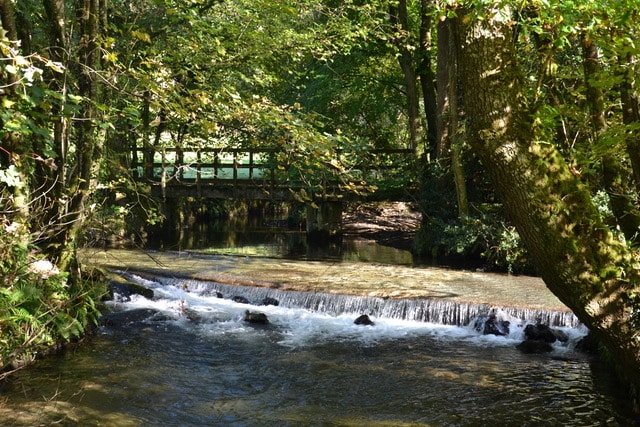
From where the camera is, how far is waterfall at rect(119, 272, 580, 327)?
11.2 m

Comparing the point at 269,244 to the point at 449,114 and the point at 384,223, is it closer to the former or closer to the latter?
the point at 384,223

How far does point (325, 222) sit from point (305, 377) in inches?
615

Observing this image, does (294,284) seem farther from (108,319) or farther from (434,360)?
(434,360)

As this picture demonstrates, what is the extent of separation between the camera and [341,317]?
12.1 metres

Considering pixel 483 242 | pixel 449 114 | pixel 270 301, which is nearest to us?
pixel 270 301

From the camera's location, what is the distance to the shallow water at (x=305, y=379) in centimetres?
700

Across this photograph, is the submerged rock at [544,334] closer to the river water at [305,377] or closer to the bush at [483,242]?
the river water at [305,377]

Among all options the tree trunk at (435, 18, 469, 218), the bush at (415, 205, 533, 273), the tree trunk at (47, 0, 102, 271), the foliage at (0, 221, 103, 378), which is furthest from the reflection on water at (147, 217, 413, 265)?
the foliage at (0, 221, 103, 378)

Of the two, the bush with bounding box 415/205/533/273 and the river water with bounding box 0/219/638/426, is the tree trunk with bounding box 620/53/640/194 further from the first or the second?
the bush with bounding box 415/205/533/273

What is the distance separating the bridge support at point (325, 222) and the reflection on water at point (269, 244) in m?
0.47

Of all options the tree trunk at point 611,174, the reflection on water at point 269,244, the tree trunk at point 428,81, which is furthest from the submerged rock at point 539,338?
the tree trunk at point 428,81

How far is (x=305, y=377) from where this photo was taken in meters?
8.45

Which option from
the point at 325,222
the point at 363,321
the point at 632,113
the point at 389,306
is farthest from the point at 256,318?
the point at 325,222

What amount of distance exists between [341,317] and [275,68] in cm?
1563
